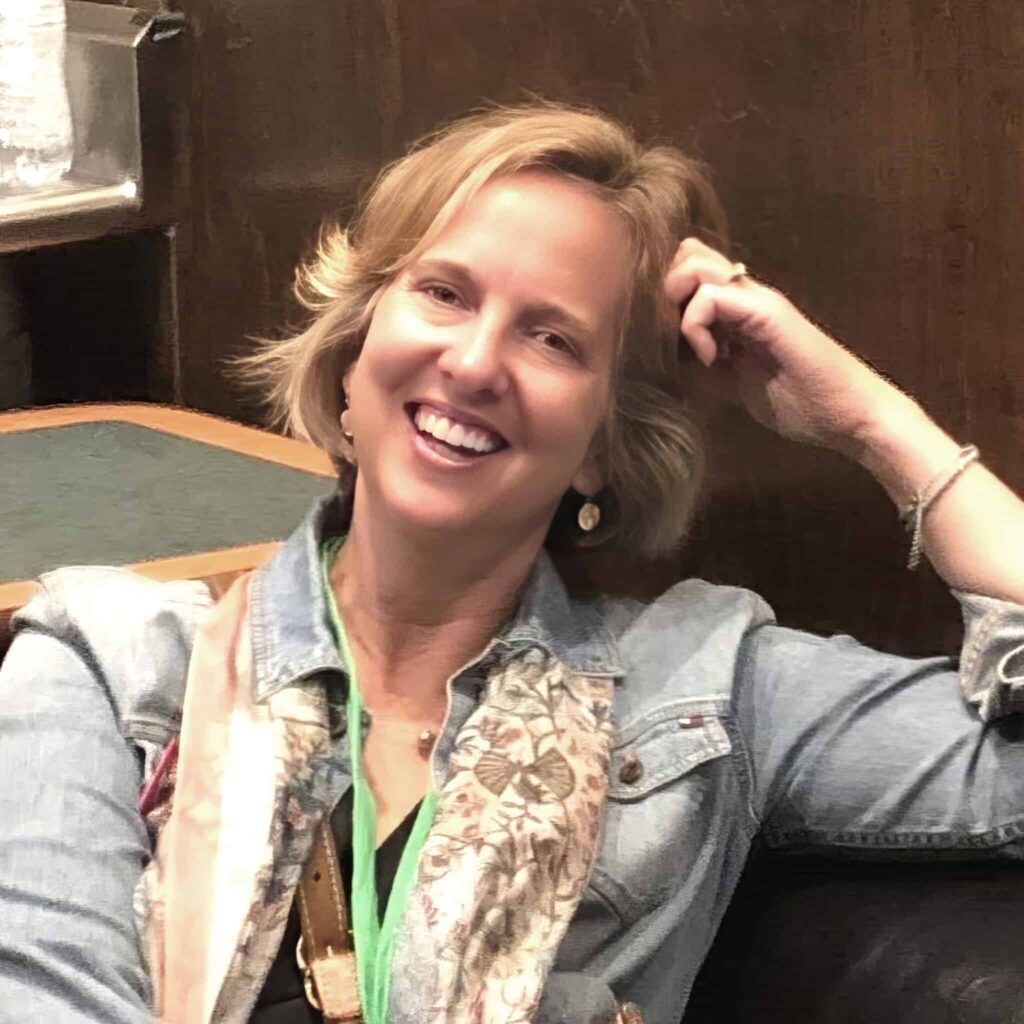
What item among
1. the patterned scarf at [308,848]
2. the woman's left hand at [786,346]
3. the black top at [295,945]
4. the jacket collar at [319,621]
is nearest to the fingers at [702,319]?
the woman's left hand at [786,346]

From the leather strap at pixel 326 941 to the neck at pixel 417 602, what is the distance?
0.16 meters

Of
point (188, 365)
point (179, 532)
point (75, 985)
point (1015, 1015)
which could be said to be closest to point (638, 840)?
point (1015, 1015)

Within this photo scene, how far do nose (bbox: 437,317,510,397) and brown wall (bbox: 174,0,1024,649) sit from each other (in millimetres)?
302

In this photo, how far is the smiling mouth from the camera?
1043 millimetres

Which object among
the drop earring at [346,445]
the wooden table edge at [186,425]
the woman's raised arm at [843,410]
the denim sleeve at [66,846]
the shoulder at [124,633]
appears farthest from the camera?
the wooden table edge at [186,425]

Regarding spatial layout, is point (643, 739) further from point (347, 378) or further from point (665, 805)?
point (347, 378)

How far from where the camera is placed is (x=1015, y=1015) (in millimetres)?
897

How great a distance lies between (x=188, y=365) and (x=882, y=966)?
1562mm

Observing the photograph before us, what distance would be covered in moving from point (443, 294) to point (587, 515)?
0.25 m

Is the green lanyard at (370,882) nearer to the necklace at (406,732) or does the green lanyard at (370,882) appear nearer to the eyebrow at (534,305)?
the necklace at (406,732)

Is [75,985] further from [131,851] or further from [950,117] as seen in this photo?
[950,117]

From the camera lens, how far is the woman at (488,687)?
0.94 meters

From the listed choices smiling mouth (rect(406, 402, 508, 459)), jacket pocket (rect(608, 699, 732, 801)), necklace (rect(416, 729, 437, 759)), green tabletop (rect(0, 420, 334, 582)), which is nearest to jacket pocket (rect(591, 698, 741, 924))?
jacket pocket (rect(608, 699, 732, 801))

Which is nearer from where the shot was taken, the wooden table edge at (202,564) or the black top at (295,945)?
the black top at (295,945)
